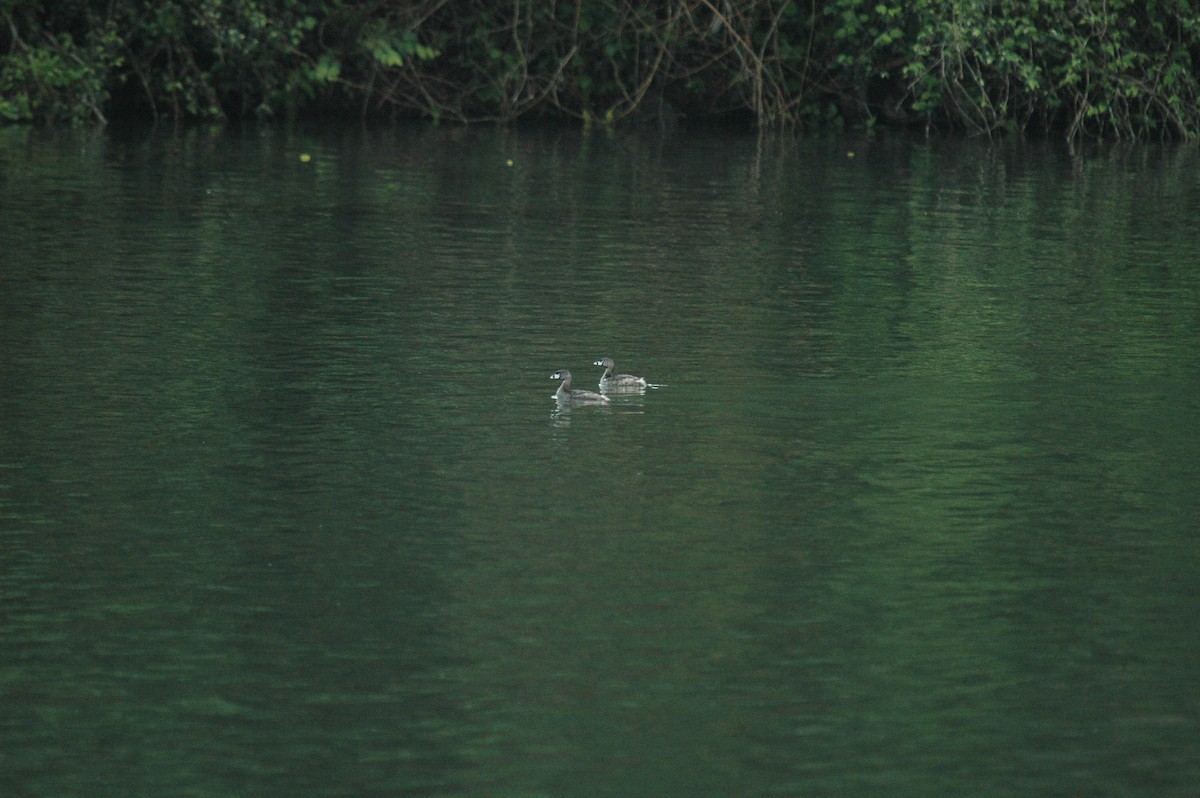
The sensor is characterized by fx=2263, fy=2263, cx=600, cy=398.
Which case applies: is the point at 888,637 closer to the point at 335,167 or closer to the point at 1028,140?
the point at 335,167

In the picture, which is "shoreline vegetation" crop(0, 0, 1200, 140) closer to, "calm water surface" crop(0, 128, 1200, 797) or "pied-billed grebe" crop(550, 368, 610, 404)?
"calm water surface" crop(0, 128, 1200, 797)

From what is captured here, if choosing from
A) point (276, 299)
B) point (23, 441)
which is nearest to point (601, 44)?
point (276, 299)

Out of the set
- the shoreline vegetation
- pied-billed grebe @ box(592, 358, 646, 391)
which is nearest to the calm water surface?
pied-billed grebe @ box(592, 358, 646, 391)

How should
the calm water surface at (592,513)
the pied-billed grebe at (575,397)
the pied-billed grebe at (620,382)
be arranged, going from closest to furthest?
the calm water surface at (592,513) → the pied-billed grebe at (575,397) → the pied-billed grebe at (620,382)

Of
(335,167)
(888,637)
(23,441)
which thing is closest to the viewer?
(888,637)

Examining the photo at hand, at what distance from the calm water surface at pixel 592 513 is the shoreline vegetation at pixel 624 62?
1233 cm

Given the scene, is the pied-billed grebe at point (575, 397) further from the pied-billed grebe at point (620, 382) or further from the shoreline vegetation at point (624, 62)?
the shoreline vegetation at point (624, 62)

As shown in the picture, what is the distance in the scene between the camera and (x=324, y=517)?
45.6 feet

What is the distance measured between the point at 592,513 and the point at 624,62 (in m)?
31.2

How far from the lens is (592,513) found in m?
14.1

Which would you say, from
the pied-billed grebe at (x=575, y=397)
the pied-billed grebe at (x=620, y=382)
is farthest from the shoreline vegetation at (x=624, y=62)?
the pied-billed grebe at (x=575, y=397)

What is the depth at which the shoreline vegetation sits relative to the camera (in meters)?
39.3

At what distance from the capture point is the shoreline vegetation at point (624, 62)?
39312 mm

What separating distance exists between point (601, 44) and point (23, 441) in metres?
29.6
